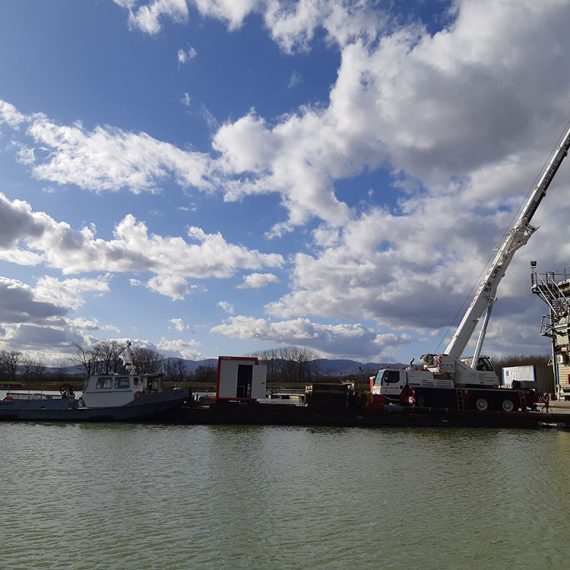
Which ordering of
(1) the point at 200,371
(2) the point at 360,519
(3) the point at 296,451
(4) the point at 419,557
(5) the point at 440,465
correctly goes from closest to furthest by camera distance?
(4) the point at 419,557 → (2) the point at 360,519 → (5) the point at 440,465 → (3) the point at 296,451 → (1) the point at 200,371

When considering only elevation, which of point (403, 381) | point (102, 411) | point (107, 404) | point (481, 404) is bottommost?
point (102, 411)

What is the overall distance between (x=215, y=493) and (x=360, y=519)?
4249mm

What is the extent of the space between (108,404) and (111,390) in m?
0.83

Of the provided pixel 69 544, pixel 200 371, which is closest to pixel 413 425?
pixel 69 544

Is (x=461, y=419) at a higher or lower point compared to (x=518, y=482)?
higher

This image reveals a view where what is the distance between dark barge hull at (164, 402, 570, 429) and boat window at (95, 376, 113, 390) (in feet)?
13.6

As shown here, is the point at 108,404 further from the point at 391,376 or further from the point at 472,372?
the point at 472,372

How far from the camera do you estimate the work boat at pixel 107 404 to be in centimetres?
3209

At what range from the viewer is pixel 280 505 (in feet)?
44.7

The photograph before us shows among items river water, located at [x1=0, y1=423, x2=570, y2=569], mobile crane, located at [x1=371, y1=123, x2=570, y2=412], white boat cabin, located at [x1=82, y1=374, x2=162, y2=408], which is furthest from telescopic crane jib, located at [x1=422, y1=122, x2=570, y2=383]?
white boat cabin, located at [x1=82, y1=374, x2=162, y2=408]

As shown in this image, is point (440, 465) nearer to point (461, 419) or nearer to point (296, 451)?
point (296, 451)

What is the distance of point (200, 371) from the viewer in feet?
508

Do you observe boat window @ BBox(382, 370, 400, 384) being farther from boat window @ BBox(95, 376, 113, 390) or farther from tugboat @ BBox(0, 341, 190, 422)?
boat window @ BBox(95, 376, 113, 390)

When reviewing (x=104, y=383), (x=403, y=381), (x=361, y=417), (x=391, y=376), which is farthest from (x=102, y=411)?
(x=403, y=381)
